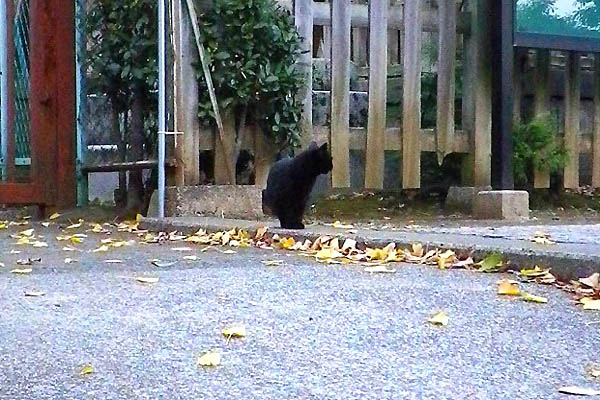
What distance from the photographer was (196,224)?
209 inches

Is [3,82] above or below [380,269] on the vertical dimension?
above

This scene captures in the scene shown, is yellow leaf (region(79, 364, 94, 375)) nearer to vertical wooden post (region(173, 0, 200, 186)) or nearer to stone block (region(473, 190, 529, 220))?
vertical wooden post (region(173, 0, 200, 186))

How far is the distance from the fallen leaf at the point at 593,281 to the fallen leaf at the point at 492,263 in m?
0.46

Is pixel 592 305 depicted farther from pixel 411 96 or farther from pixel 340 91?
pixel 411 96

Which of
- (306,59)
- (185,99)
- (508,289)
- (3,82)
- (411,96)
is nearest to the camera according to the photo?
(508,289)

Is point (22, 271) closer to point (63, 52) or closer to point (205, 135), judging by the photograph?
point (205, 135)

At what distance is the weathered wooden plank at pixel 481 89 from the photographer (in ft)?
22.7

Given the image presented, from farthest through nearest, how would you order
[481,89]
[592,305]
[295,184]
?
[481,89] < [295,184] < [592,305]

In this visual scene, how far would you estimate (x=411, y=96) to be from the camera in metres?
6.71

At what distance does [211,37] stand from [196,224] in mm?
1331

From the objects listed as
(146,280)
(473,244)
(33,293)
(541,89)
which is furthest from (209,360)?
(541,89)

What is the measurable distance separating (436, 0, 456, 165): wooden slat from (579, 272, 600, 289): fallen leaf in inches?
145

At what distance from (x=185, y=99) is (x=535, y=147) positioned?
99.0 inches

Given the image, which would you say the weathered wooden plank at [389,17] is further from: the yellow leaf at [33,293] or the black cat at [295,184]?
the yellow leaf at [33,293]
